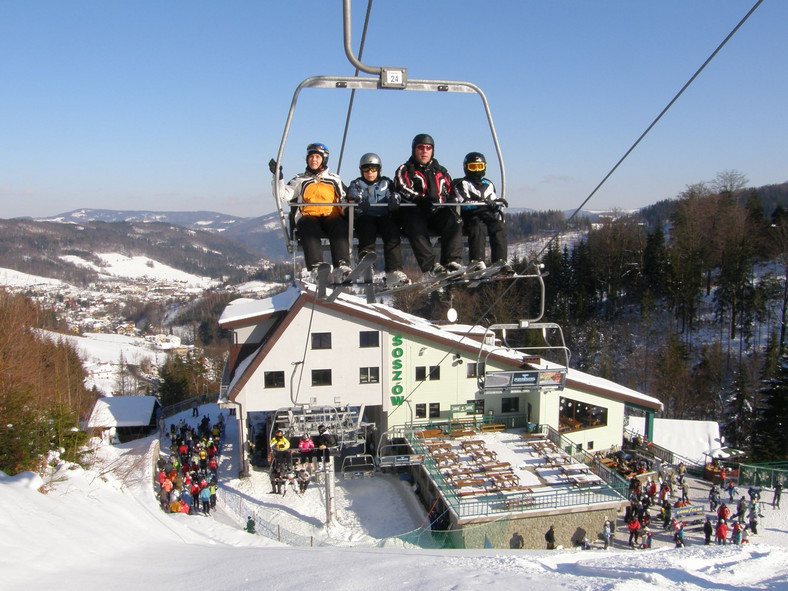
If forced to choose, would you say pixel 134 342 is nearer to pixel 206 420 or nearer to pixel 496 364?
pixel 206 420

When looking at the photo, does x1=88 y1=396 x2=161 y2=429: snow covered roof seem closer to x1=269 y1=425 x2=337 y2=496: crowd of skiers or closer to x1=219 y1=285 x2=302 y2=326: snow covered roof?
x1=219 y1=285 x2=302 y2=326: snow covered roof

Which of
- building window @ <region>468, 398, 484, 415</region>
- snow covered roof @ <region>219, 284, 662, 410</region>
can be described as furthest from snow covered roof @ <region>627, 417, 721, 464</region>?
building window @ <region>468, 398, 484, 415</region>

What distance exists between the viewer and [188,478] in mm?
15867

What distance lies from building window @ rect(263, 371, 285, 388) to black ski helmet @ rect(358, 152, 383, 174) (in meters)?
14.7

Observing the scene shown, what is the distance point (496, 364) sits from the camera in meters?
22.0

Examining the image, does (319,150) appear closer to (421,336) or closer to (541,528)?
(541,528)

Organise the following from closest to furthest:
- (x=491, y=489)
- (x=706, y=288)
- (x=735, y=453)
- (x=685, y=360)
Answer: (x=491, y=489) < (x=735, y=453) < (x=685, y=360) < (x=706, y=288)

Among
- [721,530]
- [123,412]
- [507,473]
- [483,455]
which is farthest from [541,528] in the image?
[123,412]

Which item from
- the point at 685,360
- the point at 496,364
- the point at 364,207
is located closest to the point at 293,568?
the point at 364,207

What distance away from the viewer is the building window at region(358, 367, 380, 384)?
21000 millimetres

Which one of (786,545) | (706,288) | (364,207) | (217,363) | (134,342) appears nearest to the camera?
(364,207)

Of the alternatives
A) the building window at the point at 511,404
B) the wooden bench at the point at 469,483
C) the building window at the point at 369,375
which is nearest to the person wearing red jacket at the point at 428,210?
the wooden bench at the point at 469,483

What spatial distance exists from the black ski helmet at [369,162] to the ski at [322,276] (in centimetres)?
132

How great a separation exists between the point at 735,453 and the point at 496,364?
10.2 meters
